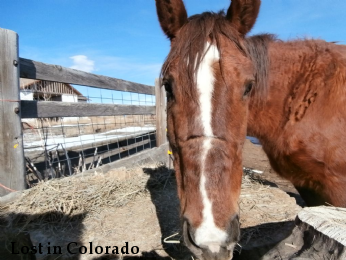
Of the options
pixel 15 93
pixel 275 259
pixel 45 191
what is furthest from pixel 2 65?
pixel 275 259

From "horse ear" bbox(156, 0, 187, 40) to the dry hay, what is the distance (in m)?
2.06

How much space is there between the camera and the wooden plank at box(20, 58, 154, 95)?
2.89 metres

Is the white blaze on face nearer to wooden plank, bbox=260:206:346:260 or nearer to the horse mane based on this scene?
the horse mane

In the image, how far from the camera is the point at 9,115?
2.61 meters

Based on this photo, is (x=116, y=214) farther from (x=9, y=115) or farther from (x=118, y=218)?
(x=9, y=115)

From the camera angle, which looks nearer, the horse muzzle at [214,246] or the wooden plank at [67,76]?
the horse muzzle at [214,246]

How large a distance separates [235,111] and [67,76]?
2893 millimetres

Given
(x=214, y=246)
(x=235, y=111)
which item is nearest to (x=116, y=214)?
(x=214, y=246)

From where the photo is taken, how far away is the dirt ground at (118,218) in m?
2.21

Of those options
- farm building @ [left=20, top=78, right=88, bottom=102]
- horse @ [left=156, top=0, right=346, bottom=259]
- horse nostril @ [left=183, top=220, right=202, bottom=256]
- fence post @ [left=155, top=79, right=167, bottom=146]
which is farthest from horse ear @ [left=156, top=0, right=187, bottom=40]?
fence post @ [left=155, top=79, right=167, bottom=146]

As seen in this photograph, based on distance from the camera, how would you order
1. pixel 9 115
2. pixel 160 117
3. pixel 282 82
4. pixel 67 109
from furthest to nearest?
pixel 160 117, pixel 67 109, pixel 9 115, pixel 282 82

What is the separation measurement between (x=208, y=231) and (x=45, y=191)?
8.08ft

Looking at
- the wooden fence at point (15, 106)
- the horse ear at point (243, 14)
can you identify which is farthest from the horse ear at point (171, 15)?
the wooden fence at point (15, 106)

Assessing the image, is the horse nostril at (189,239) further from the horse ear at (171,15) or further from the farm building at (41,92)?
the farm building at (41,92)
